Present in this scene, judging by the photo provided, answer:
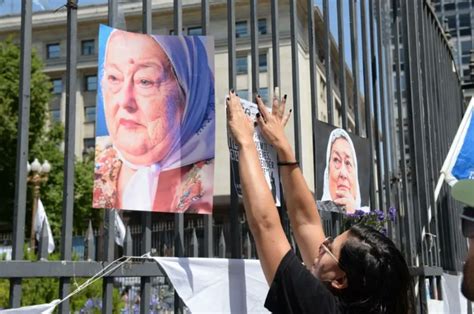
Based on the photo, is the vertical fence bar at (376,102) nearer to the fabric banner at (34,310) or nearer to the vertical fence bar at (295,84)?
the vertical fence bar at (295,84)

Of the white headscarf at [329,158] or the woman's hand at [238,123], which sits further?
the white headscarf at [329,158]

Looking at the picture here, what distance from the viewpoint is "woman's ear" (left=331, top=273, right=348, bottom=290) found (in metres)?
2.17

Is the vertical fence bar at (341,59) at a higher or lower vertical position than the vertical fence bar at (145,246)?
higher

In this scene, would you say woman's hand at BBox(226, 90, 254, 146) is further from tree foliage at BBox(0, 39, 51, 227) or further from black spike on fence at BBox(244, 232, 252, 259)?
tree foliage at BBox(0, 39, 51, 227)

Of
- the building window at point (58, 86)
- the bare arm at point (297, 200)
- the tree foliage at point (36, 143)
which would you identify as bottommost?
the bare arm at point (297, 200)

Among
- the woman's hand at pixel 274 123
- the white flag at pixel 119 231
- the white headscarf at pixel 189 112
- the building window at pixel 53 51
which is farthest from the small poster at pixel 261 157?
the building window at pixel 53 51

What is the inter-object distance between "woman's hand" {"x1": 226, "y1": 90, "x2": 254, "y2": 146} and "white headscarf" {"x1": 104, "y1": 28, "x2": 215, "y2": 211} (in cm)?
20

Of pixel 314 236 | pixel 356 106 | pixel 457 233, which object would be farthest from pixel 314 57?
pixel 457 233

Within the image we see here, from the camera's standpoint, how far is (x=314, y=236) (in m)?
2.80

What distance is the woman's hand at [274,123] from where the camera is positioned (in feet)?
9.50

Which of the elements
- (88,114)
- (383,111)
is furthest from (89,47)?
(383,111)

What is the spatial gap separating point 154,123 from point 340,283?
106 cm

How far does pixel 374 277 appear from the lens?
2.10 metres

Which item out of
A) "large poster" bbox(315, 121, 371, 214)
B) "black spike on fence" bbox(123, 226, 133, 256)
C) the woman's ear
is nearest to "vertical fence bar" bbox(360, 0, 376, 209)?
"large poster" bbox(315, 121, 371, 214)
